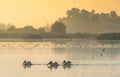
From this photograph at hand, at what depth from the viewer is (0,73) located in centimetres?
2083

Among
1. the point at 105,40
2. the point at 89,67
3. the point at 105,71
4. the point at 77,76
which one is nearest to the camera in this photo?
the point at 77,76

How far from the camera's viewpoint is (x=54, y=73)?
20.8m

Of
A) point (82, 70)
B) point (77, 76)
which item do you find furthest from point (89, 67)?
point (77, 76)

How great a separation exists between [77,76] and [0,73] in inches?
133

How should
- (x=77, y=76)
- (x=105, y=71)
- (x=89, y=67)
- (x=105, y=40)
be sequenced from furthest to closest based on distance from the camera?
(x=105, y=40) < (x=89, y=67) < (x=105, y=71) < (x=77, y=76)

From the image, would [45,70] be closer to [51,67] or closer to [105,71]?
[51,67]

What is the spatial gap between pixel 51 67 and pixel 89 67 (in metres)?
1.76

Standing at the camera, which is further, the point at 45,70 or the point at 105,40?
the point at 105,40

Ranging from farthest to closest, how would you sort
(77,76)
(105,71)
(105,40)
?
1. (105,40)
2. (105,71)
3. (77,76)

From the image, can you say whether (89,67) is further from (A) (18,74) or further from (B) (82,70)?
(A) (18,74)

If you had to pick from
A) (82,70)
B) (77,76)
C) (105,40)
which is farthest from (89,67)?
(105,40)

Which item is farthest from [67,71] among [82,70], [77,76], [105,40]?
[105,40]

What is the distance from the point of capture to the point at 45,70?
22.0 metres

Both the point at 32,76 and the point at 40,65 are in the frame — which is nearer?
the point at 32,76
